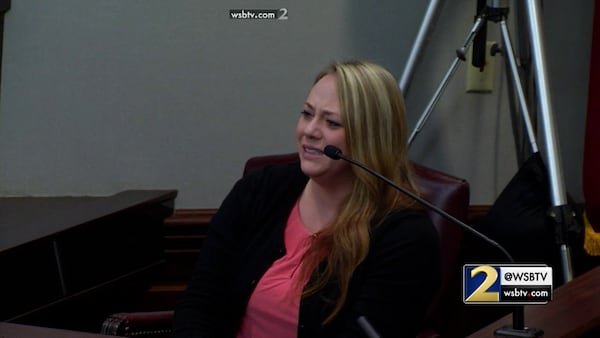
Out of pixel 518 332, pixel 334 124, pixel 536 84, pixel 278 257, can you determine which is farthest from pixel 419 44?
pixel 518 332

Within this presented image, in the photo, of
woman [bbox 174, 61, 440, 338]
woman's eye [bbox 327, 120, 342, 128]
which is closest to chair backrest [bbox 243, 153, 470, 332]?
woman [bbox 174, 61, 440, 338]

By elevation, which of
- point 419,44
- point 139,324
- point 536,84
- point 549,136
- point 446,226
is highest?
point 419,44

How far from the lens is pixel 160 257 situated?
2.55m

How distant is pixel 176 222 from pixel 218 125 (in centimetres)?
29

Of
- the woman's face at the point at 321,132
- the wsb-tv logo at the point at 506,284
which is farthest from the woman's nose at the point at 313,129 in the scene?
the wsb-tv logo at the point at 506,284

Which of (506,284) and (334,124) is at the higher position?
(334,124)

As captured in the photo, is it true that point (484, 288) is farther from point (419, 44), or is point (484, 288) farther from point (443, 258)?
point (419, 44)

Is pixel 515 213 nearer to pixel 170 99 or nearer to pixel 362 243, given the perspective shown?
pixel 362 243

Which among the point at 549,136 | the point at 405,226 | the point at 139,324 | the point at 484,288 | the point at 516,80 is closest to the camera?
the point at 484,288

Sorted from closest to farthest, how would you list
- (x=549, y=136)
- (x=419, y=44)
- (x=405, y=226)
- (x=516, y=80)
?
(x=405, y=226) → (x=549, y=136) → (x=516, y=80) → (x=419, y=44)

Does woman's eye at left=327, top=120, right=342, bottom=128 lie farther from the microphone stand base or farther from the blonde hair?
the microphone stand base

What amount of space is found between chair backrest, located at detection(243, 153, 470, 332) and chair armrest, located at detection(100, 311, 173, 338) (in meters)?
0.54

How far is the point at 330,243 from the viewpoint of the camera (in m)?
1.69

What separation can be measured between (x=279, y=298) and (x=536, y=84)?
918mm
